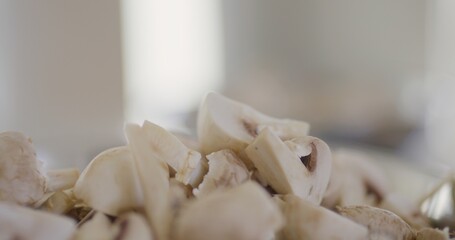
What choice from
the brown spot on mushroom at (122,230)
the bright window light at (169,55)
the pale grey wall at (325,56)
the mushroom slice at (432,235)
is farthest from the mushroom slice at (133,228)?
the pale grey wall at (325,56)

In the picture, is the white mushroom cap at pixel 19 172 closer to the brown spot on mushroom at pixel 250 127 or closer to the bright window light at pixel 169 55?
the brown spot on mushroom at pixel 250 127

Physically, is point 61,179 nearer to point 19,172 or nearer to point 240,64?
point 19,172

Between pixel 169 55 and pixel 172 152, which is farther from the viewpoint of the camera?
pixel 169 55

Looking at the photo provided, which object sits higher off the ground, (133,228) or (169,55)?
(133,228)

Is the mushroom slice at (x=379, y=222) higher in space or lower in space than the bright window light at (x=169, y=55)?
higher

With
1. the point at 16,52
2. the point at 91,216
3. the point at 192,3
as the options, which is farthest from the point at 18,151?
the point at 192,3

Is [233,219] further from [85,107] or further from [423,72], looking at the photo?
[423,72]

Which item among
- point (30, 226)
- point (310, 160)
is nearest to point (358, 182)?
point (310, 160)

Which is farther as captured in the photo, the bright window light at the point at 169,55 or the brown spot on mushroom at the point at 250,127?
the bright window light at the point at 169,55
